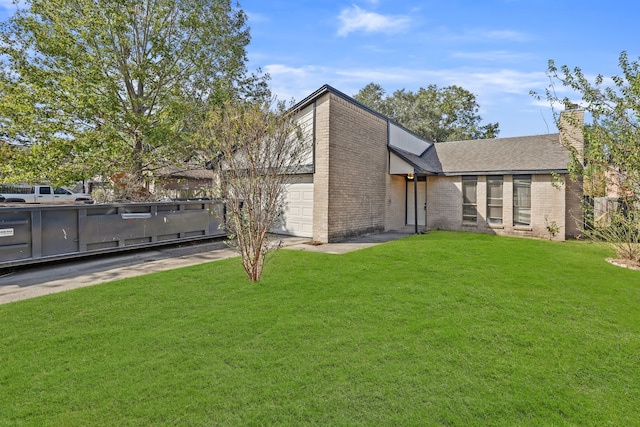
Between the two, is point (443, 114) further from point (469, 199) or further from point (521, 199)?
point (521, 199)

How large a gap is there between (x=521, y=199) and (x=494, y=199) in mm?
1044

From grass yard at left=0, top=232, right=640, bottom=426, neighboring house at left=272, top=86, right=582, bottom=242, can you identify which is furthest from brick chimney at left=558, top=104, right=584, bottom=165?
grass yard at left=0, top=232, right=640, bottom=426

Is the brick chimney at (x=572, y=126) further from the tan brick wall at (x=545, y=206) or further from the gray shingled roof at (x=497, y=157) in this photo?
the tan brick wall at (x=545, y=206)

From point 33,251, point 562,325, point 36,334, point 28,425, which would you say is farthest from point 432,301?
point 33,251

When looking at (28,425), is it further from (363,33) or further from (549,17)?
(549,17)

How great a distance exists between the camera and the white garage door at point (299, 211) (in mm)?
12102

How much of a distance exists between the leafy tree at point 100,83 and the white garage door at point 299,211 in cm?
448

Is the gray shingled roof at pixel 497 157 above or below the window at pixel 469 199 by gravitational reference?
above

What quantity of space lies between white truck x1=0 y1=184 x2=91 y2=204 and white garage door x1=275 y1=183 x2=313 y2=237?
63.5 ft

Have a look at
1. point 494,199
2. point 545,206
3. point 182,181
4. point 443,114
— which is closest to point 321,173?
point 494,199

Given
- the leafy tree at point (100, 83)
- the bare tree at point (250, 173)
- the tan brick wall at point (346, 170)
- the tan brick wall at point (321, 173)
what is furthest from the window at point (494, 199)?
the leafy tree at point (100, 83)

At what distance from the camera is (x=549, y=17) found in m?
10.1

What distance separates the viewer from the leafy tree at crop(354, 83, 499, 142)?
31.1 m

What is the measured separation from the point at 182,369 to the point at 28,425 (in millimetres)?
1116
